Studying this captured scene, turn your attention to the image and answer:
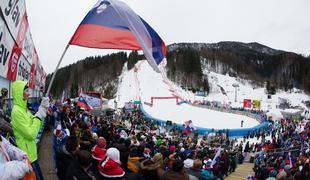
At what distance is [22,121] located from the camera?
3668 millimetres

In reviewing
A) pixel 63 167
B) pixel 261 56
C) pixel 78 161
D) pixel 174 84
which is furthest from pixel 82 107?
pixel 261 56

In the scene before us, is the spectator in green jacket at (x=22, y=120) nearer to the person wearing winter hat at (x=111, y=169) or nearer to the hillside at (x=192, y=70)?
the person wearing winter hat at (x=111, y=169)

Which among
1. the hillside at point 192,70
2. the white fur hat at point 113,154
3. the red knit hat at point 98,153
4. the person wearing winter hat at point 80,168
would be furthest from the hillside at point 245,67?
the person wearing winter hat at point 80,168

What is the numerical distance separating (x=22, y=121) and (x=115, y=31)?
3.40 meters

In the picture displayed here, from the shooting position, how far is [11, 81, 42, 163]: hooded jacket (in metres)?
3.66

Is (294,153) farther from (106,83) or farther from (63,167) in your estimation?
(106,83)

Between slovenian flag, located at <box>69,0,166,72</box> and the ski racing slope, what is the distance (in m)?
32.5

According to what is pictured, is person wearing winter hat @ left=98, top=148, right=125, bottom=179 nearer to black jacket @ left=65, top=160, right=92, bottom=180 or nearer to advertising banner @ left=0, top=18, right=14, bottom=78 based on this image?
black jacket @ left=65, top=160, right=92, bottom=180

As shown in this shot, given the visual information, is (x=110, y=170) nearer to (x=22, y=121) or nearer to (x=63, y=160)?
(x=63, y=160)

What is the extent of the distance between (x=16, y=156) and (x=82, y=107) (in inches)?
729

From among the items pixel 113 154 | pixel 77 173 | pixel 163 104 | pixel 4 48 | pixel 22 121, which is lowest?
pixel 163 104

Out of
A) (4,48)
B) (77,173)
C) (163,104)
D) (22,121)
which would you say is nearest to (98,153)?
(77,173)

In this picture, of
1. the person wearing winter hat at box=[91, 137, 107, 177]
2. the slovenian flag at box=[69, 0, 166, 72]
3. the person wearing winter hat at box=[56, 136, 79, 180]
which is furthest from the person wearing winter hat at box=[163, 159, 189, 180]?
the slovenian flag at box=[69, 0, 166, 72]

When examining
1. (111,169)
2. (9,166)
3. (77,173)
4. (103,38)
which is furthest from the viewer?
(103,38)
